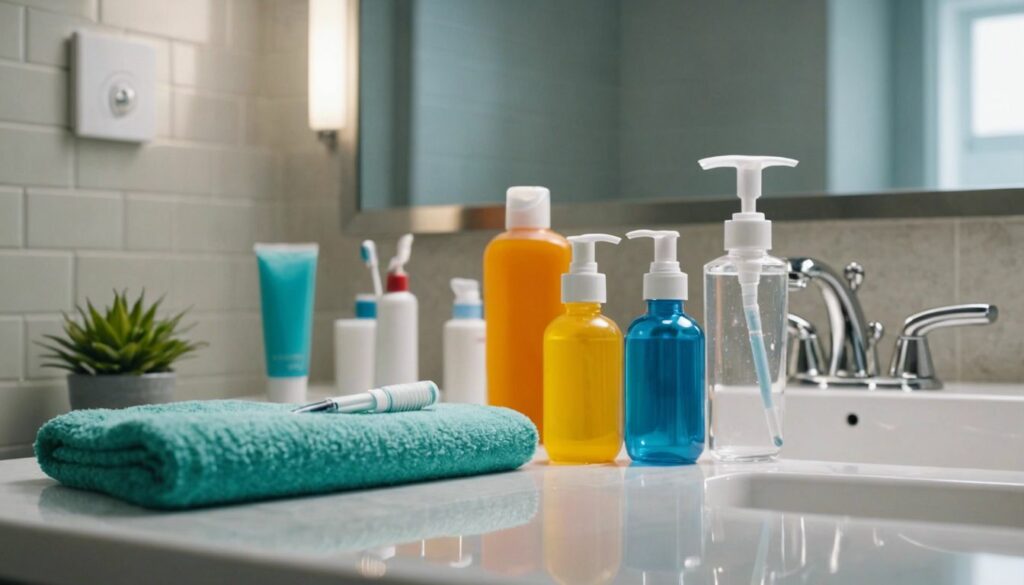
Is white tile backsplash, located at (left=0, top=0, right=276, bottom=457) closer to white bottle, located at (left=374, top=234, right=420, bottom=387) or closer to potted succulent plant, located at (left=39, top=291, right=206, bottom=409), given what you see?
potted succulent plant, located at (left=39, top=291, right=206, bottom=409)

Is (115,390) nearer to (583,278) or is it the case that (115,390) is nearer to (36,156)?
(36,156)

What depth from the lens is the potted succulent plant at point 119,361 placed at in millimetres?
1232

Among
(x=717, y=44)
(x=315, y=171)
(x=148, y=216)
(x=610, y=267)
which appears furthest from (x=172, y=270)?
(x=717, y=44)

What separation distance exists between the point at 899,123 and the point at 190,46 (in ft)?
2.89

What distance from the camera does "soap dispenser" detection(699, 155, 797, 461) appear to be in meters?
0.79

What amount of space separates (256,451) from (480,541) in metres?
0.14

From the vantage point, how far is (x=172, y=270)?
1.51 metres

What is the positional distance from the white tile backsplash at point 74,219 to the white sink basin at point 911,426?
0.81 meters

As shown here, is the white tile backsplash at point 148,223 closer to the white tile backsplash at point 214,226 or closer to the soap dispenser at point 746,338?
the white tile backsplash at point 214,226

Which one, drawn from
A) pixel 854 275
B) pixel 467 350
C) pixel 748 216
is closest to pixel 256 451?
pixel 748 216

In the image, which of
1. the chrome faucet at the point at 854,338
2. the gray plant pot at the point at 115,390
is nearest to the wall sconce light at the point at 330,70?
the gray plant pot at the point at 115,390

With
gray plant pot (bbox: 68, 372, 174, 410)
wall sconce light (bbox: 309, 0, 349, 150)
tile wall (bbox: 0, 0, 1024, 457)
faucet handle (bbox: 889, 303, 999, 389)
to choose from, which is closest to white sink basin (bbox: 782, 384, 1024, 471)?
faucet handle (bbox: 889, 303, 999, 389)

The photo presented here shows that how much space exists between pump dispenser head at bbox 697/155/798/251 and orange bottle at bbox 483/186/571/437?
0.17 m

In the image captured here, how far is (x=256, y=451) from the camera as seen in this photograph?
2.01 ft
